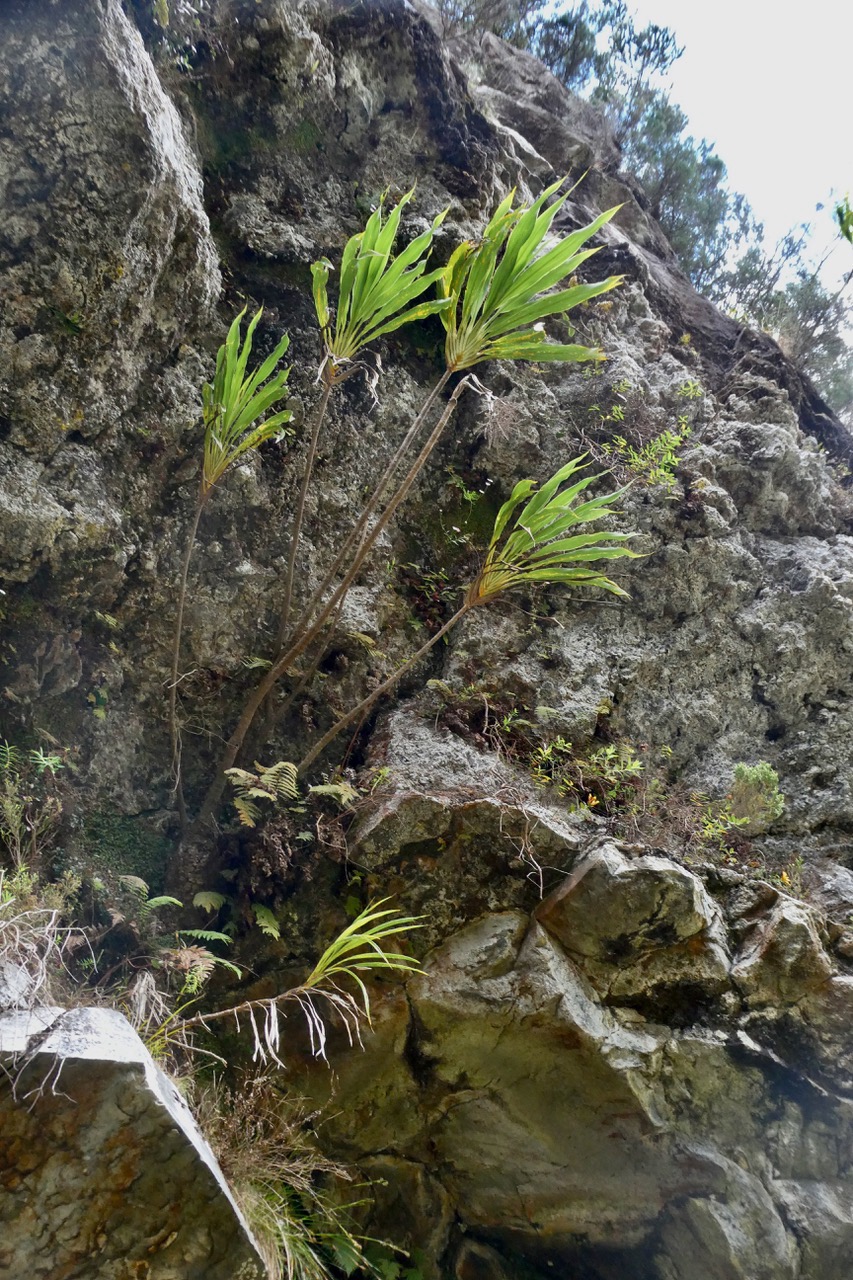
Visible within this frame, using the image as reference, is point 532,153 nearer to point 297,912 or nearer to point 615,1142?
point 297,912

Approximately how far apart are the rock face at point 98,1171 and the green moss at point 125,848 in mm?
1039

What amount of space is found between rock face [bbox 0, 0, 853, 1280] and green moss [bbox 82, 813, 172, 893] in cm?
3

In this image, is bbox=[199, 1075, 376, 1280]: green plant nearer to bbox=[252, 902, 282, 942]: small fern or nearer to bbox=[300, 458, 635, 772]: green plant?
bbox=[252, 902, 282, 942]: small fern

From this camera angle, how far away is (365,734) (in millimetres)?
3330

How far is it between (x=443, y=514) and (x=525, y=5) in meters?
6.81

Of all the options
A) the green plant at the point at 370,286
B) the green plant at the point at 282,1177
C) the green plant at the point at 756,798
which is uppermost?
the green plant at the point at 370,286

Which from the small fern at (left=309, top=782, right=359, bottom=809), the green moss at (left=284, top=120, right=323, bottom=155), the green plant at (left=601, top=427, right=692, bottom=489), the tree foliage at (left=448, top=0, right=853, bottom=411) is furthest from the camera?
the tree foliage at (left=448, top=0, right=853, bottom=411)

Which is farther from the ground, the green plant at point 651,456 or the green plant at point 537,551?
the green plant at point 651,456

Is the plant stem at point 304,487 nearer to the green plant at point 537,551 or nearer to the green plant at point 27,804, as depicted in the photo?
the green plant at point 537,551

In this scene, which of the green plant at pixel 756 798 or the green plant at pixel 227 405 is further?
the green plant at pixel 756 798

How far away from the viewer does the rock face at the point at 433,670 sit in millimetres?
2545

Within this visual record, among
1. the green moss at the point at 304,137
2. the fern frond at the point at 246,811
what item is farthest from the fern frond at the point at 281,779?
the green moss at the point at 304,137

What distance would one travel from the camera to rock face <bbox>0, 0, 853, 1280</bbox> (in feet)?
8.35

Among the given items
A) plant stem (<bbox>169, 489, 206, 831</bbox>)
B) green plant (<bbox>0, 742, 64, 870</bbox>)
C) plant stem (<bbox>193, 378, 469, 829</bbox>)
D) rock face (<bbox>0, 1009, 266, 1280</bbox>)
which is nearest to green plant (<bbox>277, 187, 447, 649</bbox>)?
plant stem (<bbox>193, 378, 469, 829</bbox>)
